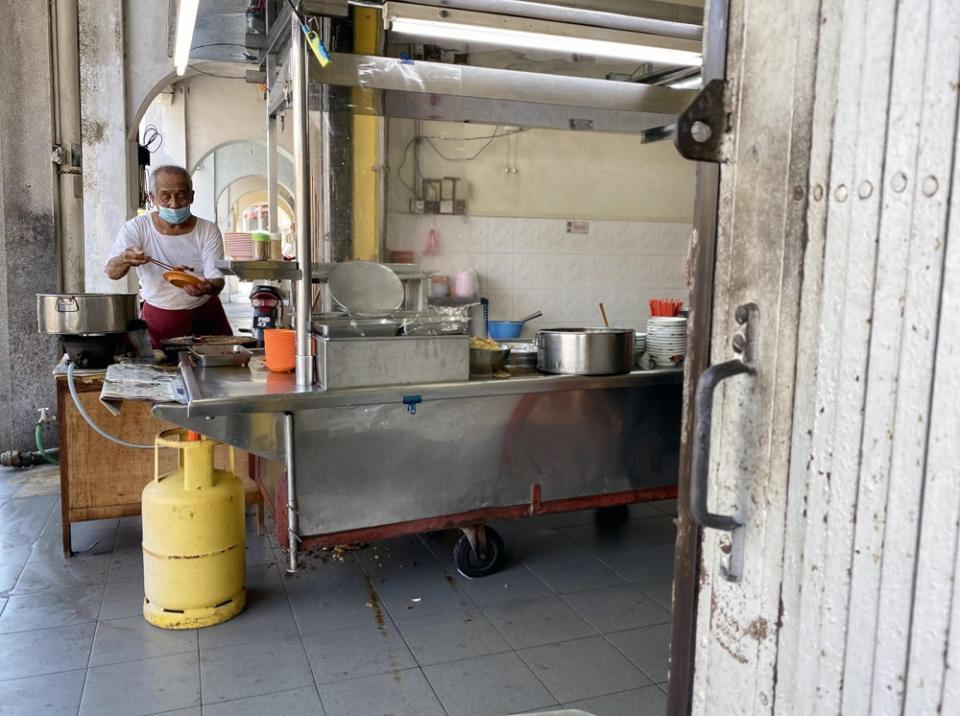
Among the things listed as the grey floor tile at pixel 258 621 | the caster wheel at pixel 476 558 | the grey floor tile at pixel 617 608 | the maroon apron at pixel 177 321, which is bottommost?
the grey floor tile at pixel 258 621

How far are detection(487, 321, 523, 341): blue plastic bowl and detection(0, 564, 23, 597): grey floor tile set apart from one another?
3.80m

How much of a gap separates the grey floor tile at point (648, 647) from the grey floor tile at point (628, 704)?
10 cm

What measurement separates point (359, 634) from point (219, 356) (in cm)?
133

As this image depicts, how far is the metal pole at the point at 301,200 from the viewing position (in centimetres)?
273

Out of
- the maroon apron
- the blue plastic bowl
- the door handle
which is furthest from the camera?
the blue plastic bowl

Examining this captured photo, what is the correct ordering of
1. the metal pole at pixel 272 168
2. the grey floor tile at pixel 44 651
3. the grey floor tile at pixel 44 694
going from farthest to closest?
the metal pole at pixel 272 168 < the grey floor tile at pixel 44 651 < the grey floor tile at pixel 44 694

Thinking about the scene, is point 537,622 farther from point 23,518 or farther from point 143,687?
point 23,518

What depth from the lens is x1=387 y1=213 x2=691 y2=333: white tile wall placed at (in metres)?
6.60

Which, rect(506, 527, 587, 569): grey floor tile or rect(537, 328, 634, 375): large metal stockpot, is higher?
rect(537, 328, 634, 375): large metal stockpot

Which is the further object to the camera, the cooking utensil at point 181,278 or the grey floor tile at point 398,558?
the cooking utensil at point 181,278

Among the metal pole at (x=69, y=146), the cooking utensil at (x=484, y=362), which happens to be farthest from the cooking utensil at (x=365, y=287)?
the metal pole at (x=69, y=146)

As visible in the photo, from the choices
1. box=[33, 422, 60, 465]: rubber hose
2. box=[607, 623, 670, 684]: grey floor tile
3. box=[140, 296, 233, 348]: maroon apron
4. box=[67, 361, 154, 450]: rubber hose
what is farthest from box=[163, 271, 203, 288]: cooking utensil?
box=[607, 623, 670, 684]: grey floor tile

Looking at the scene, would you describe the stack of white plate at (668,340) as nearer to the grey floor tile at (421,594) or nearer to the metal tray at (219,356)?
the grey floor tile at (421,594)

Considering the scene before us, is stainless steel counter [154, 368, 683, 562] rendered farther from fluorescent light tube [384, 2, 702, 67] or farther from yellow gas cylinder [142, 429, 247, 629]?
fluorescent light tube [384, 2, 702, 67]
